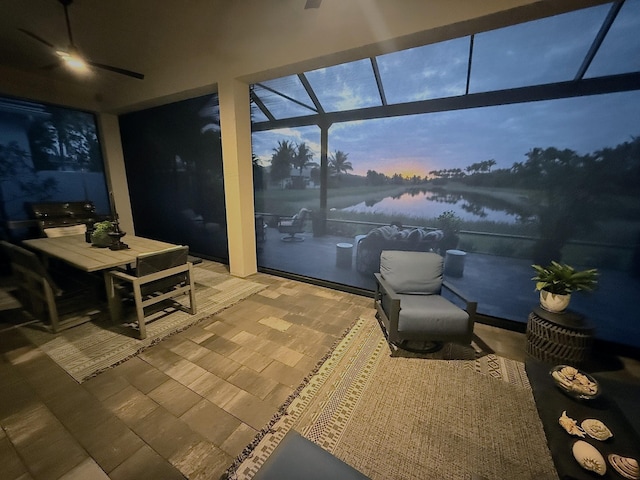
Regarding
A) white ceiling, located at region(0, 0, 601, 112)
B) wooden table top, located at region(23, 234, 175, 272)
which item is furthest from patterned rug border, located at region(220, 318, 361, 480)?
white ceiling, located at region(0, 0, 601, 112)

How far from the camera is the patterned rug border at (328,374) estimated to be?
4.57ft

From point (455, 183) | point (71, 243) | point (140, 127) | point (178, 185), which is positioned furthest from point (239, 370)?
point (140, 127)

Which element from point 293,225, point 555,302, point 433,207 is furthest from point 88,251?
point 555,302

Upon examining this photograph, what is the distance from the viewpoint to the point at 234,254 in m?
3.88

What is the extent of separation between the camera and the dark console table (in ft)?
3.44

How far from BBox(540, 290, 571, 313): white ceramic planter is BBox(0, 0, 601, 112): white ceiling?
7.01ft

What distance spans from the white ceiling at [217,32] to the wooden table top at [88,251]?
2.09 m

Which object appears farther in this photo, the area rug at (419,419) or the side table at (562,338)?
the side table at (562,338)

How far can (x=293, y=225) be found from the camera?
3.97m

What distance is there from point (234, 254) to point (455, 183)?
3162 mm

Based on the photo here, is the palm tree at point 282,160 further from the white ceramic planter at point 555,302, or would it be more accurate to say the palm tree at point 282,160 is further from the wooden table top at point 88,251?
the white ceramic planter at point 555,302

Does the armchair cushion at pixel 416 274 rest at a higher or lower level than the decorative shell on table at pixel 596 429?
higher

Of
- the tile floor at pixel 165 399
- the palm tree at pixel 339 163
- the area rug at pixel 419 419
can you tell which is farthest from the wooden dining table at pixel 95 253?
the palm tree at pixel 339 163

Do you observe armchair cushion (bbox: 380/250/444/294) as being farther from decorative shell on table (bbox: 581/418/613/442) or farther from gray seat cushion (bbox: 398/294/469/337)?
decorative shell on table (bbox: 581/418/613/442)
